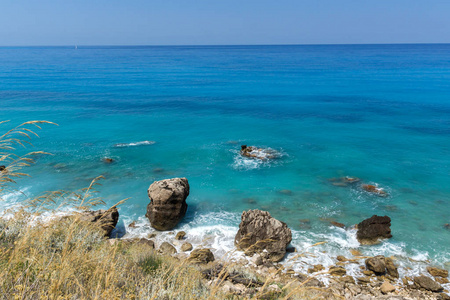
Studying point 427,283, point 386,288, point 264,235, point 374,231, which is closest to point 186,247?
point 264,235

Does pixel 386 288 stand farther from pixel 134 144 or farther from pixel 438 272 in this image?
pixel 134 144

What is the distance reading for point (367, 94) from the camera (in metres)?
59.6

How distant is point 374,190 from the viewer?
22688mm

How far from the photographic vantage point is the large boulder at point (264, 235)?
51.1ft

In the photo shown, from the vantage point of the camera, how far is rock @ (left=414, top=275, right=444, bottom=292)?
42.8 ft

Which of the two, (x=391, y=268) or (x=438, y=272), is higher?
(x=391, y=268)

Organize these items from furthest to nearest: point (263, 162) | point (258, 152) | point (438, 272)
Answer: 1. point (258, 152)
2. point (263, 162)
3. point (438, 272)

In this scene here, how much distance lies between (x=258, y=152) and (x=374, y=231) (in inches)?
602

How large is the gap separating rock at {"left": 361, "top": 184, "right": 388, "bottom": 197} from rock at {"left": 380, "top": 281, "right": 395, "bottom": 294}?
10.4 metres

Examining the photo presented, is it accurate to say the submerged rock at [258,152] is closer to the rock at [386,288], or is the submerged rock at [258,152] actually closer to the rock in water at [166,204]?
the rock in water at [166,204]

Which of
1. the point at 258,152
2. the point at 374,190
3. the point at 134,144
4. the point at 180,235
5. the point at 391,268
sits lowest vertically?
the point at 180,235

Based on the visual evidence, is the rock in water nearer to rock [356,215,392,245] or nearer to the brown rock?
rock [356,215,392,245]

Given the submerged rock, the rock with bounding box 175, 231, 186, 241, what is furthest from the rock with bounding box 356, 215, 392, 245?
the submerged rock

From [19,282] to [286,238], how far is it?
13548mm
